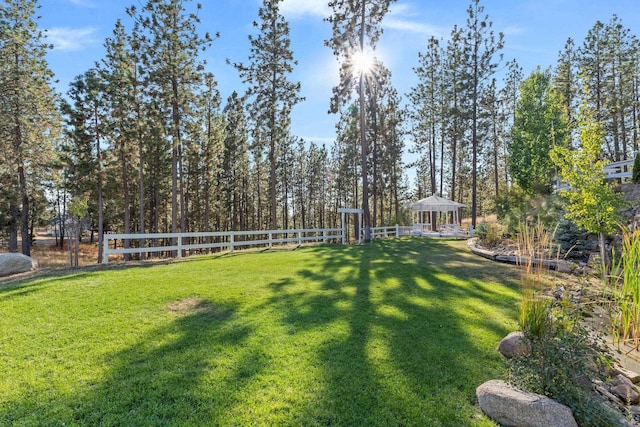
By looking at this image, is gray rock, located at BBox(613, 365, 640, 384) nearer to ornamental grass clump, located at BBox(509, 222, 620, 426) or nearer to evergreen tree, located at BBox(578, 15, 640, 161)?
ornamental grass clump, located at BBox(509, 222, 620, 426)

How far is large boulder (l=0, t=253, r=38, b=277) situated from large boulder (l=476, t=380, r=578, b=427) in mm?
11473

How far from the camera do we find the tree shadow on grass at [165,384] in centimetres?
270

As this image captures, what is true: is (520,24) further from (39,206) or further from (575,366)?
(39,206)

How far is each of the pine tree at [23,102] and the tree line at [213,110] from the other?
70 millimetres

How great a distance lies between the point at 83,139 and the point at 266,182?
19.9 metres

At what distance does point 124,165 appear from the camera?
1991cm

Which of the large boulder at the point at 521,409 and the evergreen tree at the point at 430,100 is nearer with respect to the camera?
the large boulder at the point at 521,409

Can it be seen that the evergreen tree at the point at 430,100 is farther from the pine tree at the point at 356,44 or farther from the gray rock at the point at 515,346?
the gray rock at the point at 515,346

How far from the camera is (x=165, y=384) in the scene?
3148mm

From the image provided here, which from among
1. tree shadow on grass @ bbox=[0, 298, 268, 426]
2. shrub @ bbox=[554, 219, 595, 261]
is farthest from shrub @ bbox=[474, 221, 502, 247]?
tree shadow on grass @ bbox=[0, 298, 268, 426]

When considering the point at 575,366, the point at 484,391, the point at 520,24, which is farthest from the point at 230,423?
the point at 520,24

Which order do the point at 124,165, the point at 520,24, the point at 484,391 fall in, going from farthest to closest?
the point at 124,165
the point at 520,24
the point at 484,391

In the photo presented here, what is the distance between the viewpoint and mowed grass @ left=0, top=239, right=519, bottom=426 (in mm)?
2838

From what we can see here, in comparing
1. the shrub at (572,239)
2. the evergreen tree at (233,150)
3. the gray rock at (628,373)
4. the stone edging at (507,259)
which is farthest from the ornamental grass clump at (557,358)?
the evergreen tree at (233,150)
